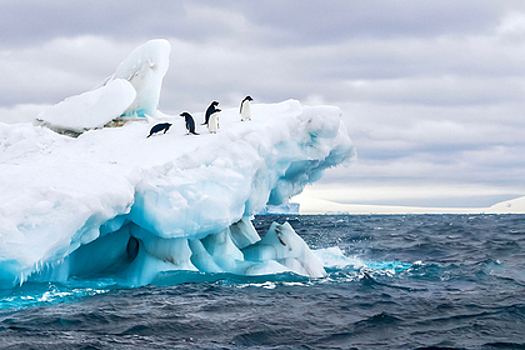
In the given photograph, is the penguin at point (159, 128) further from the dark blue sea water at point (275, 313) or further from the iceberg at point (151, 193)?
the dark blue sea water at point (275, 313)

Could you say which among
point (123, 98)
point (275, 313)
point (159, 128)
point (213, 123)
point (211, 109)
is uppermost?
point (123, 98)

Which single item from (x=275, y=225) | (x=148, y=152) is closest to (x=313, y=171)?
(x=275, y=225)

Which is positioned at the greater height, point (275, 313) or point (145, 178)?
point (145, 178)

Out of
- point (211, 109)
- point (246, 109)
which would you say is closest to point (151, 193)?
point (211, 109)

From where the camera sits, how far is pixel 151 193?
8.77m

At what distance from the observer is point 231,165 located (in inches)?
382

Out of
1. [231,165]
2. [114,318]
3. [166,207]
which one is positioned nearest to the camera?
[114,318]

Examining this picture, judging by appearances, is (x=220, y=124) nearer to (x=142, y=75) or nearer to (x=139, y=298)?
(x=142, y=75)

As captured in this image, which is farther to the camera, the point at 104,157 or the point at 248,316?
the point at 104,157

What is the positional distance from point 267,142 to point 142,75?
450 cm

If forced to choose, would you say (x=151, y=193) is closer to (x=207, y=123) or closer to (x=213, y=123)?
(x=213, y=123)

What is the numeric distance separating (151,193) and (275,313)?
3.05 m

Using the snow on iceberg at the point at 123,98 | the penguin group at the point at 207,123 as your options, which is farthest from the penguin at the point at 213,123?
the snow on iceberg at the point at 123,98

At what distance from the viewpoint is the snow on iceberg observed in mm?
12055
